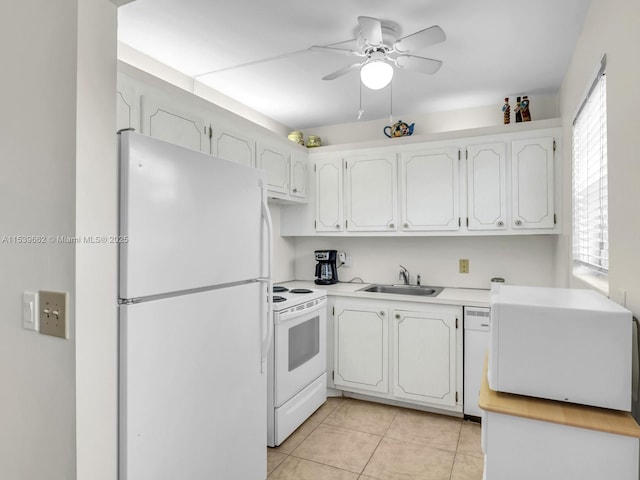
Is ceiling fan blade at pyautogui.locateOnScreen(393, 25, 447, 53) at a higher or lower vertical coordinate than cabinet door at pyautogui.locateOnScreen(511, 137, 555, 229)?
higher

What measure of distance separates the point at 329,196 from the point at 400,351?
4.86ft

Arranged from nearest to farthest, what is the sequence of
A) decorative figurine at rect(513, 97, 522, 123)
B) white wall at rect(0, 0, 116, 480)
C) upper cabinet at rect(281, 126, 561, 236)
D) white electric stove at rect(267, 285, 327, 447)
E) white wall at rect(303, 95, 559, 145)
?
1. white wall at rect(0, 0, 116, 480)
2. white electric stove at rect(267, 285, 327, 447)
3. upper cabinet at rect(281, 126, 561, 236)
4. decorative figurine at rect(513, 97, 522, 123)
5. white wall at rect(303, 95, 559, 145)

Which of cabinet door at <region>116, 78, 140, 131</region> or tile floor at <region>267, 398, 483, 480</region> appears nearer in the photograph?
cabinet door at <region>116, 78, 140, 131</region>

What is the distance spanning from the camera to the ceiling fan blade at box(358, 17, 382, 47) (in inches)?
66.5

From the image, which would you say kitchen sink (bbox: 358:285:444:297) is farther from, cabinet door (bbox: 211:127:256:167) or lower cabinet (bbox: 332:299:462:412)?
cabinet door (bbox: 211:127:256:167)

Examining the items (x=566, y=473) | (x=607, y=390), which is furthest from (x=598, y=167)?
(x=566, y=473)

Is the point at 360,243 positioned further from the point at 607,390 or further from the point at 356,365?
the point at 607,390

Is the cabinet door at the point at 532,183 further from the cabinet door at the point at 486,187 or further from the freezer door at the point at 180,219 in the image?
the freezer door at the point at 180,219

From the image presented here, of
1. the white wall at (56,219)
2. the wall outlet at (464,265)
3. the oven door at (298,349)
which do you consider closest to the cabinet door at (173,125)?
the white wall at (56,219)

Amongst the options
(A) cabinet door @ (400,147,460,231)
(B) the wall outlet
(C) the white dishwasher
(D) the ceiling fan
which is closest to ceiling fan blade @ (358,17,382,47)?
(D) the ceiling fan

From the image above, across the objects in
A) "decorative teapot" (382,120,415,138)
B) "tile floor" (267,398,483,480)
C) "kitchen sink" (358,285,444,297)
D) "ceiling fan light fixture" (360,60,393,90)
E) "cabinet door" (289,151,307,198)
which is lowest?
"tile floor" (267,398,483,480)

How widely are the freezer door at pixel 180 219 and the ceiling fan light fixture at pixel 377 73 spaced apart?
83 cm

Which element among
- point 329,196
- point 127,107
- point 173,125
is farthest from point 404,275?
point 127,107

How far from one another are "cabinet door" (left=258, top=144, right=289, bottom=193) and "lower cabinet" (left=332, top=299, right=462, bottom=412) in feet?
3.51
